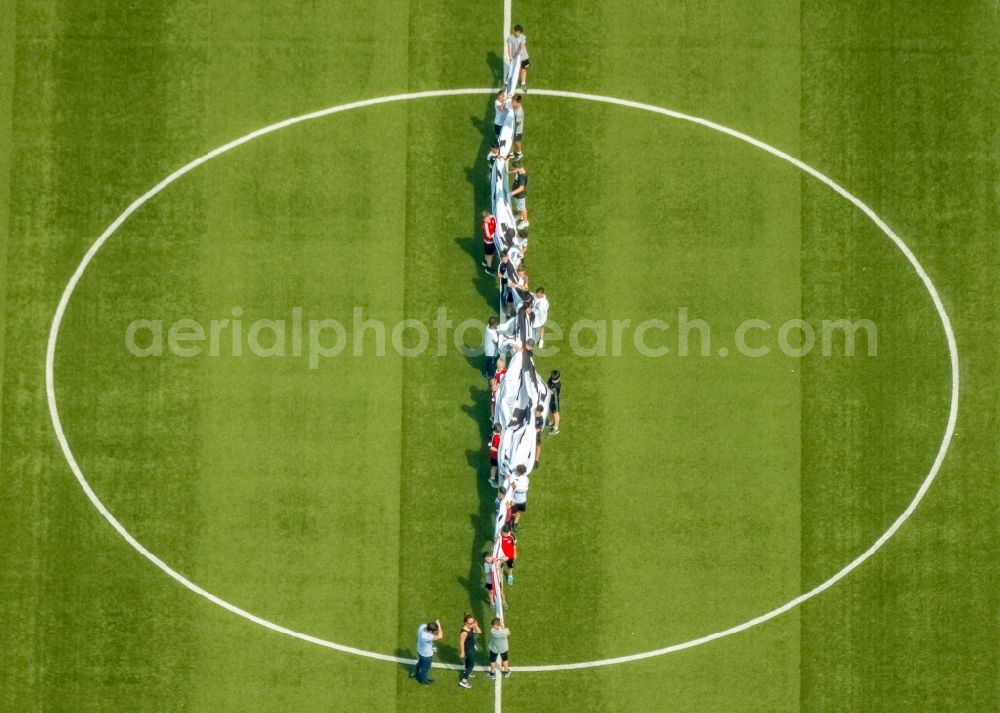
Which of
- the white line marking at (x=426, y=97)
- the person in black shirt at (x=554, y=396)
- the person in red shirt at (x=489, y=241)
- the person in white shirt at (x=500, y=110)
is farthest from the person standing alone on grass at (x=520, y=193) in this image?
the person in black shirt at (x=554, y=396)

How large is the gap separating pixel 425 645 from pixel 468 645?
2.65ft

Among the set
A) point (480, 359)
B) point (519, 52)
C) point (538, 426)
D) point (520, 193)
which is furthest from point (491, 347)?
point (519, 52)

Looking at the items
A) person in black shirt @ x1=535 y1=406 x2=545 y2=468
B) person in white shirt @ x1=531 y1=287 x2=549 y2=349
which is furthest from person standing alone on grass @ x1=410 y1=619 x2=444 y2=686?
person in white shirt @ x1=531 y1=287 x2=549 y2=349

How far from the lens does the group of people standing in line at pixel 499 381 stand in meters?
19.9

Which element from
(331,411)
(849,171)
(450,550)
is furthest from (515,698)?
(849,171)

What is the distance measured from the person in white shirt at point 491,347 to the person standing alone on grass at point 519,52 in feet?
13.7

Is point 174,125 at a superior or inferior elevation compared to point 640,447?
superior

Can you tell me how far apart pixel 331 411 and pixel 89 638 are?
5553mm

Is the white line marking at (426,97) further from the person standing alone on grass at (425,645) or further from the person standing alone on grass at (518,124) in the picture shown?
the person standing alone on grass at (518,124)

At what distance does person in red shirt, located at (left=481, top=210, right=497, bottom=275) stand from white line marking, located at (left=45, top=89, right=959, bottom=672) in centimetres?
248

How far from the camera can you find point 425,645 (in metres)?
→ 19.6

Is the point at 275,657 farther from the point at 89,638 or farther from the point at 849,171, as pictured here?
the point at 849,171

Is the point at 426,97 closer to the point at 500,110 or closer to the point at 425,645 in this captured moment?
the point at 500,110

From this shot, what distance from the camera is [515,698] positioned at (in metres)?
20.3
